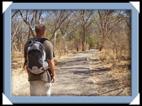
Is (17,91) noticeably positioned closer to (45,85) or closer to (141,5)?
(45,85)

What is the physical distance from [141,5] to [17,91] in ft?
2.35

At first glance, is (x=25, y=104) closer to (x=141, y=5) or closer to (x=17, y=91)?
(x=17, y=91)

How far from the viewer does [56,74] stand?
9.34 metres

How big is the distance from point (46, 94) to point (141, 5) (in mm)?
617

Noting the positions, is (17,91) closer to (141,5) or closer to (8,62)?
(8,62)

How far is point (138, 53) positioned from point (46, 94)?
0.48m

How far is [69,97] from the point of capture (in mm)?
9328

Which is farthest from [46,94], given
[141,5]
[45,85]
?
[141,5]

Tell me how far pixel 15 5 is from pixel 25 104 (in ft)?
1.54

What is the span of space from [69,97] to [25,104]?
21 cm

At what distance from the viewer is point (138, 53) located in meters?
9.33

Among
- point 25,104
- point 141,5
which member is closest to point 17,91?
point 25,104

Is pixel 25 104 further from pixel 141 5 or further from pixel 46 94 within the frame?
pixel 141 5

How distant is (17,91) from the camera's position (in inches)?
368
